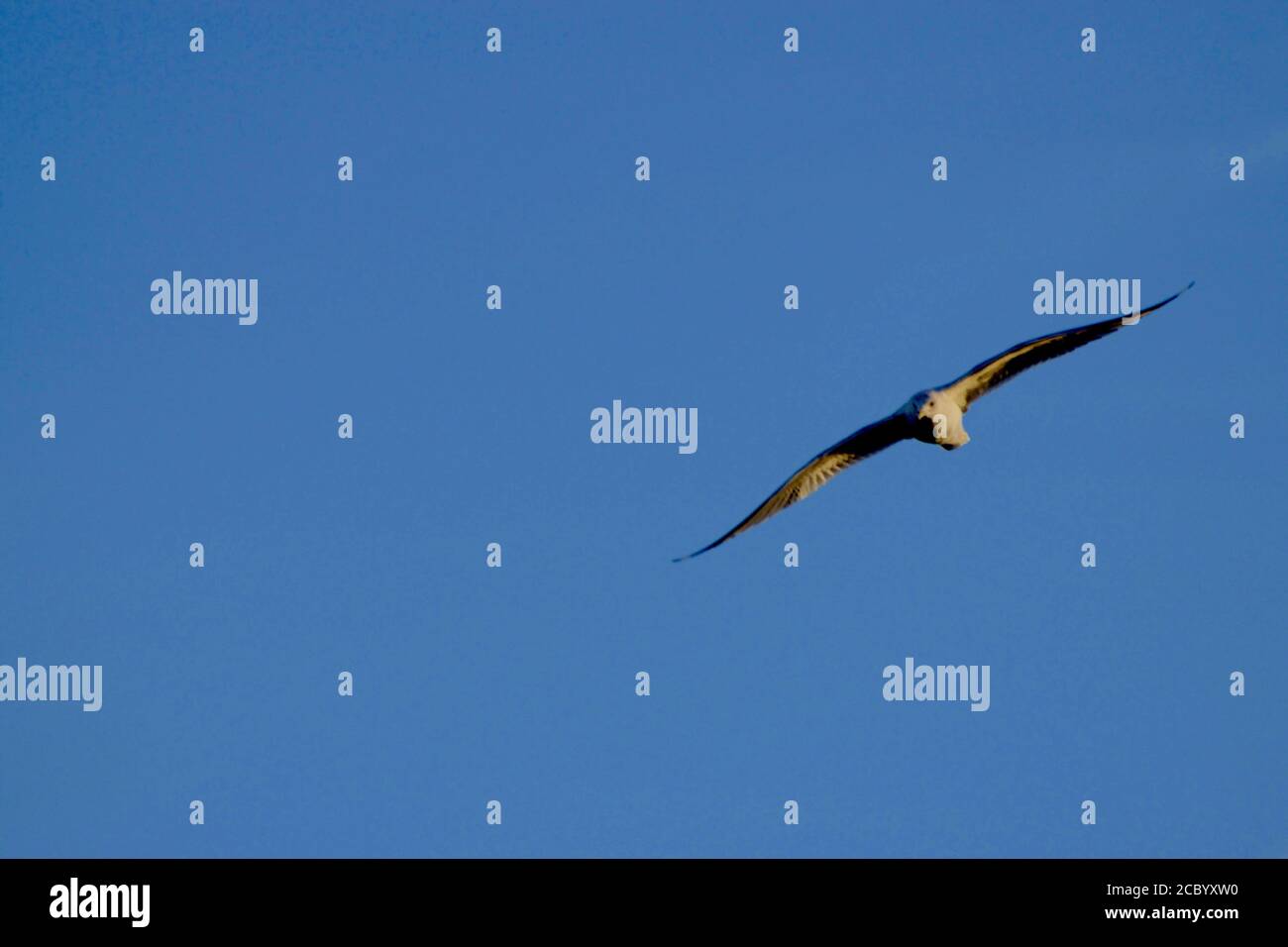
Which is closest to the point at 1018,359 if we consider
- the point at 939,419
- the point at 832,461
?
the point at 939,419

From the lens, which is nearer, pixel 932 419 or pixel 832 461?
pixel 932 419

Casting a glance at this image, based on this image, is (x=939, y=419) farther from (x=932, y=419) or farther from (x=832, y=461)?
(x=832, y=461)

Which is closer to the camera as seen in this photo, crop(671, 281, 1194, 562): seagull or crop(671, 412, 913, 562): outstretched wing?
crop(671, 281, 1194, 562): seagull

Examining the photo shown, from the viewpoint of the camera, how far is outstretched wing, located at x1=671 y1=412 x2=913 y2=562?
37.8ft

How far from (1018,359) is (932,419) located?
1.81 feet

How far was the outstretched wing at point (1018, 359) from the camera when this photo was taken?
1067cm

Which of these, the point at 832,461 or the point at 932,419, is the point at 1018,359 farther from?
the point at 832,461

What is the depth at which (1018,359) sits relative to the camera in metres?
11.1

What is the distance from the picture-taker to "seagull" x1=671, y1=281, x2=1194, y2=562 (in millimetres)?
10820

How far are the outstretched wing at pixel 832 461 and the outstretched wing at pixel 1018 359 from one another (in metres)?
0.38

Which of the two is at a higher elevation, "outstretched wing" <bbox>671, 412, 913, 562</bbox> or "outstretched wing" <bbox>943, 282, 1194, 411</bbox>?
"outstretched wing" <bbox>943, 282, 1194, 411</bbox>
